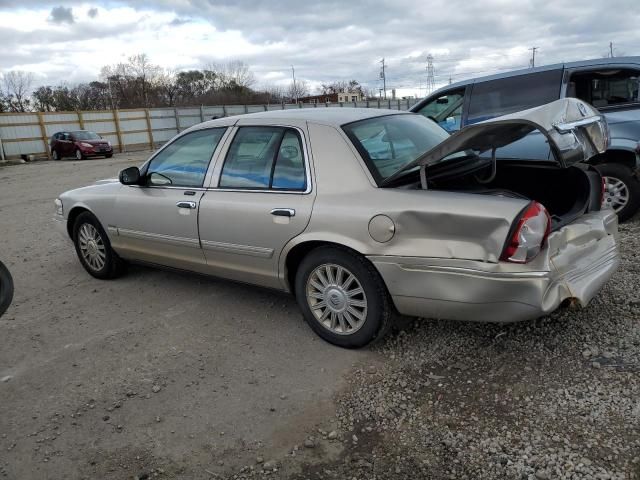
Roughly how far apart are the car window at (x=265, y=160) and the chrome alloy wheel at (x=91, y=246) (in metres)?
1.86

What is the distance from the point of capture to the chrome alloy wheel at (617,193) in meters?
5.66

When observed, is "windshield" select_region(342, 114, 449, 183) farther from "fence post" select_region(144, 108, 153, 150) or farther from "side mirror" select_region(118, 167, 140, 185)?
"fence post" select_region(144, 108, 153, 150)

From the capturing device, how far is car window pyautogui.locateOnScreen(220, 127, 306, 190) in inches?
140

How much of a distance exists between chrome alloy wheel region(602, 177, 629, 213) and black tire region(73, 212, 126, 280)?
510cm

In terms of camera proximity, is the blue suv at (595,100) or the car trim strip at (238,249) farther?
the blue suv at (595,100)

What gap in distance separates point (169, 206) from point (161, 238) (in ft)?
1.00

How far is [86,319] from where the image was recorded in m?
4.25

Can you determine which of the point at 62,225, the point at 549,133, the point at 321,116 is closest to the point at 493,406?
the point at 549,133

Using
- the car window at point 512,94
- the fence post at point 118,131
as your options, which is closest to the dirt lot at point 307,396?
the car window at point 512,94

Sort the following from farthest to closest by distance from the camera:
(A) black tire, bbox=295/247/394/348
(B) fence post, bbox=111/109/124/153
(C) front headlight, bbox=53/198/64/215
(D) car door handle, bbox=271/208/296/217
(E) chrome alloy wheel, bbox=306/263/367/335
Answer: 1. (B) fence post, bbox=111/109/124/153
2. (C) front headlight, bbox=53/198/64/215
3. (D) car door handle, bbox=271/208/296/217
4. (E) chrome alloy wheel, bbox=306/263/367/335
5. (A) black tire, bbox=295/247/394/348

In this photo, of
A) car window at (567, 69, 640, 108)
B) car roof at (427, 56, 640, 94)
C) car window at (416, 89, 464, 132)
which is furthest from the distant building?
car window at (567, 69, 640, 108)

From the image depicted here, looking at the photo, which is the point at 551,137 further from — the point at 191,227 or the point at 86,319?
the point at 86,319

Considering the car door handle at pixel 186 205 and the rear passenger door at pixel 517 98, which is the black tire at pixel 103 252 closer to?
the car door handle at pixel 186 205

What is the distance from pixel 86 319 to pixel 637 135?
5600 mm
